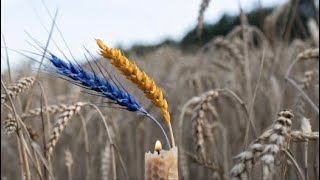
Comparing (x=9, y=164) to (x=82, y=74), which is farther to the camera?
(x=9, y=164)

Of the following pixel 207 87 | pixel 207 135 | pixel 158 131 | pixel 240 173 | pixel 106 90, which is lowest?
pixel 240 173

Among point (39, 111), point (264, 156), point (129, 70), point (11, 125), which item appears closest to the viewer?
point (264, 156)

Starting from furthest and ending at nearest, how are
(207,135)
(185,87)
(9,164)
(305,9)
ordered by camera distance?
1. (305,9)
2. (185,87)
3. (9,164)
4. (207,135)

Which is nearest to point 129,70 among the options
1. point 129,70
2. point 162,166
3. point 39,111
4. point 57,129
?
point 129,70

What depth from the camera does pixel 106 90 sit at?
2.44ft

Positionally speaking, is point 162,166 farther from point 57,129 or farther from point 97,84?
point 57,129

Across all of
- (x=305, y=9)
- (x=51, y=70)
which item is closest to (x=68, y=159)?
(x=51, y=70)

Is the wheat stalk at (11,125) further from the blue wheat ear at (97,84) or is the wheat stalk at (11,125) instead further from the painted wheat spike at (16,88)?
the blue wheat ear at (97,84)

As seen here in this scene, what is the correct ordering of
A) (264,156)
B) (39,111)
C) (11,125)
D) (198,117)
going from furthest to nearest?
1. (39,111)
2. (198,117)
3. (11,125)
4. (264,156)

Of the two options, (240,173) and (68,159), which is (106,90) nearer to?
(240,173)

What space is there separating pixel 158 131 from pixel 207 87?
1.03 feet

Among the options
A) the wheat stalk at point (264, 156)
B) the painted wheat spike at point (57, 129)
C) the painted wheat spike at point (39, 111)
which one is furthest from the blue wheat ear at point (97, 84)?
the painted wheat spike at point (39, 111)

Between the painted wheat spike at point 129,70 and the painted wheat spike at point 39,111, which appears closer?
the painted wheat spike at point 129,70

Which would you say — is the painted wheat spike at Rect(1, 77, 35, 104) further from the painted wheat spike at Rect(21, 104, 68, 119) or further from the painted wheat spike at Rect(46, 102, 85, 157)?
the painted wheat spike at Rect(21, 104, 68, 119)
